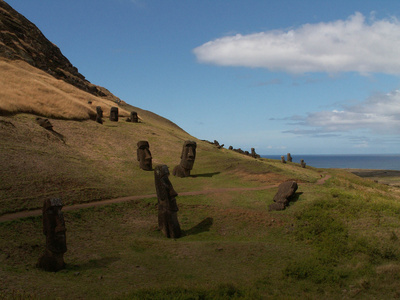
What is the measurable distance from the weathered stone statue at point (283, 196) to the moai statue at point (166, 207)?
7.93 metres

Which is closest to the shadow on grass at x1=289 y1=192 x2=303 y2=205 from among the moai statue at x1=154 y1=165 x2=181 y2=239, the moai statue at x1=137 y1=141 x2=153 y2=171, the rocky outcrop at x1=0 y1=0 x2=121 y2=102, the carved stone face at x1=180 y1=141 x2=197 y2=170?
the moai statue at x1=154 y1=165 x2=181 y2=239

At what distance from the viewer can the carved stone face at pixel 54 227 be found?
14.8m

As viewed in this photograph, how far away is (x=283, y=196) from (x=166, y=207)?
974 centimetres

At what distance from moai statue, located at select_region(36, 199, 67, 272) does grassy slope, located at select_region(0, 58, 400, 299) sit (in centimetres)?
49

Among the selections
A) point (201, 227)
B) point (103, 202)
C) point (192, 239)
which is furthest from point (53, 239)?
point (103, 202)

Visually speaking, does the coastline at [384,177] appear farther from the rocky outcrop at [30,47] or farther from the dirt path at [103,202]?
the rocky outcrop at [30,47]

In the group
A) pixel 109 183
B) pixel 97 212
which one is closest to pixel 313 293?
pixel 97 212

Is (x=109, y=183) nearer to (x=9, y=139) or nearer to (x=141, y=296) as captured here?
(x=9, y=139)

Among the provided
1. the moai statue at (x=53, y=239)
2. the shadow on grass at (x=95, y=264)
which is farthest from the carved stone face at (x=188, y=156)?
the moai statue at (x=53, y=239)

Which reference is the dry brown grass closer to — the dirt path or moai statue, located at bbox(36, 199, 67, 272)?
the dirt path

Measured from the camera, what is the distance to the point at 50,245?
1471 centimetres

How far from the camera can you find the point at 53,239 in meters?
14.8

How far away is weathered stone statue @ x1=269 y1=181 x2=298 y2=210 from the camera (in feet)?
82.6

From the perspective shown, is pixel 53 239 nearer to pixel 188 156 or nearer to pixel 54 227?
pixel 54 227
